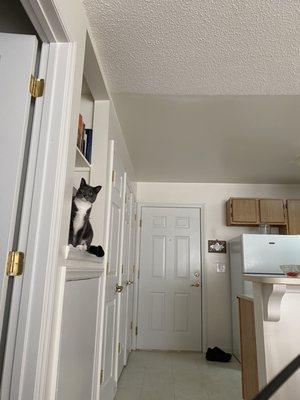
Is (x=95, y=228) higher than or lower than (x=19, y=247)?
higher

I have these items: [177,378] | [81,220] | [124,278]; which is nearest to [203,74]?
[81,220]

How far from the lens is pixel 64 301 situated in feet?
4.18

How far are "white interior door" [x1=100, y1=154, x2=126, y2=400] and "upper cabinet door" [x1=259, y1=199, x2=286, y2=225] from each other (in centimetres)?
234

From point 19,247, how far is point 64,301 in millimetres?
330

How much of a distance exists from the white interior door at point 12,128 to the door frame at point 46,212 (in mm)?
66

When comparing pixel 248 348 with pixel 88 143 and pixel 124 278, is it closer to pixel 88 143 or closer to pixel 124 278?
pixel 124 278

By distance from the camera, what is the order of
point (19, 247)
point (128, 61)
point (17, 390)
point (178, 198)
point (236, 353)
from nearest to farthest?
point (17, 390), point (19, 247), point (128, 61), point (236, 353), point (178, 198)

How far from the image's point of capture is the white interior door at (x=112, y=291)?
2.24 metres

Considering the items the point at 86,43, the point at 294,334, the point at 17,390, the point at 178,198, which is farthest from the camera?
the point at 178,198

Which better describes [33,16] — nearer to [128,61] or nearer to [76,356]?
[128,61]

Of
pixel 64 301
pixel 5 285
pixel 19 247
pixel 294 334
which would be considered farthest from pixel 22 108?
pixel 294 334

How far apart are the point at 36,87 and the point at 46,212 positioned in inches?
21.0

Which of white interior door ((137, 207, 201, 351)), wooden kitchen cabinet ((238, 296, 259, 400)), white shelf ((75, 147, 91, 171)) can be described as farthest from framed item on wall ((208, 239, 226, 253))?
white shelf ((75, 147, 91, 171))

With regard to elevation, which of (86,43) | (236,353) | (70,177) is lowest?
(236,353)
